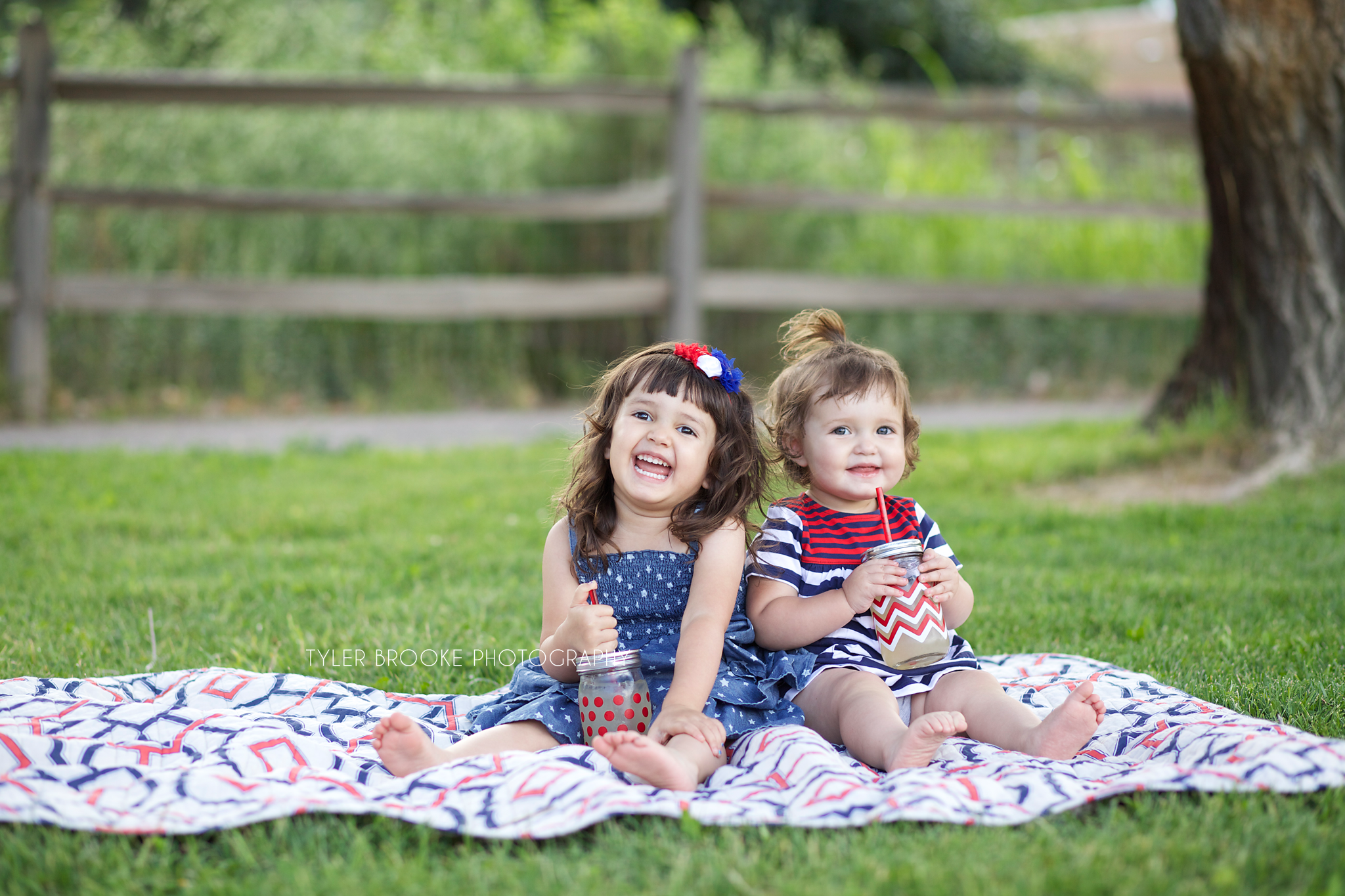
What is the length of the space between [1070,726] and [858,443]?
2.43 feet

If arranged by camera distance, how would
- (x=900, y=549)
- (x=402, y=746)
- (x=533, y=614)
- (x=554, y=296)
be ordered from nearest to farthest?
(x=402, y=746)
(x=900, y=549)
(x=533, y=614)
(x=554, y=296)

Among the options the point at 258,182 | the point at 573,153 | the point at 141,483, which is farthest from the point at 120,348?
the point at 573,153

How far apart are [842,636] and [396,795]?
41.6 inches

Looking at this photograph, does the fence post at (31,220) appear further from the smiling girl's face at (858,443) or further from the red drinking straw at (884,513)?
the red drinking straw at (884,513)

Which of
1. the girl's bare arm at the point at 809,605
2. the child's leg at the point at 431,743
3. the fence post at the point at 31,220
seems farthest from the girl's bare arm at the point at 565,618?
the fence post at the point at 31,220

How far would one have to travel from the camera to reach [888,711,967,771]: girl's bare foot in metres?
2.34

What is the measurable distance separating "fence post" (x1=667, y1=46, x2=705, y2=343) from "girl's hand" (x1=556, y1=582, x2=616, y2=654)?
16.6 ft

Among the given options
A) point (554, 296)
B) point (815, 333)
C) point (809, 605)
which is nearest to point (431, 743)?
point (809, 605)

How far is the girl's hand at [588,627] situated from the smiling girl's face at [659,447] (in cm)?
26

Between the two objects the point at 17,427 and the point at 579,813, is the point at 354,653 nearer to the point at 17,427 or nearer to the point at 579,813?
the point at 579,813

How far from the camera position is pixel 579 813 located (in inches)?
81.0

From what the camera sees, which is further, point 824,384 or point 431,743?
point 824,384

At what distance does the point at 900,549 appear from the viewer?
8.16ft

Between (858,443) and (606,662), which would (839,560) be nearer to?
(858,443)
